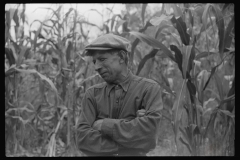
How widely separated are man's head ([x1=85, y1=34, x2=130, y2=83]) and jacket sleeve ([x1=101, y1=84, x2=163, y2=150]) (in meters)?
0.22

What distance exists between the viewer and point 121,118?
142 cm

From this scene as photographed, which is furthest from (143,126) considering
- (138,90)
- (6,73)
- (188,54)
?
(6,73)

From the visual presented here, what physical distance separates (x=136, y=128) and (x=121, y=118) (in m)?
0.13

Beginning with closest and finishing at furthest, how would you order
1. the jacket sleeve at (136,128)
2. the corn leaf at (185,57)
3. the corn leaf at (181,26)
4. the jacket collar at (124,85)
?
the jacket sleeve at (136,128) < the jacket collar at (124,85) < the corn leaf at (185,57) < the corn leaf at (181,26)

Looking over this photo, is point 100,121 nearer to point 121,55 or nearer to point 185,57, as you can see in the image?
point 121,55

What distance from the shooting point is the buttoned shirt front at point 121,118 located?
133cm

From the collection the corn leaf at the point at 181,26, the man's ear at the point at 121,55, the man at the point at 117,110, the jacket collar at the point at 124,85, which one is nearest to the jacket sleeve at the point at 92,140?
the man at the point at 117,110

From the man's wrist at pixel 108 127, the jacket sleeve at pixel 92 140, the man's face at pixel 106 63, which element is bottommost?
the jacket sleeve at pixel 92 140

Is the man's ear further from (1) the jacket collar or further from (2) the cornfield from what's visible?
(2) the cornfield

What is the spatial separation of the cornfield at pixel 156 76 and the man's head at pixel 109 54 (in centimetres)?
52

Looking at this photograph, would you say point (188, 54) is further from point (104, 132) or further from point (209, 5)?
point (104, 132)

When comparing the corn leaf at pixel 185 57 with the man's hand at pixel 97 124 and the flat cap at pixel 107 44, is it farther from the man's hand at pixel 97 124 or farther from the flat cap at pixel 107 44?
the man's hand at pixel 97 124

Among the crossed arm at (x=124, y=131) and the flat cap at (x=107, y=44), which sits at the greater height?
the flat cap at (x=107, y=44)

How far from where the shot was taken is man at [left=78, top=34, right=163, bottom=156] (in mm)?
1333
